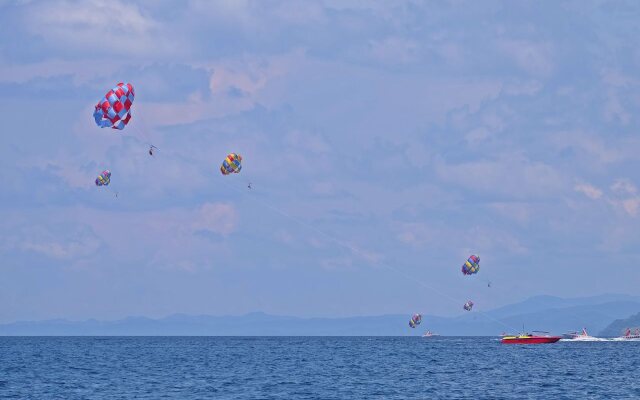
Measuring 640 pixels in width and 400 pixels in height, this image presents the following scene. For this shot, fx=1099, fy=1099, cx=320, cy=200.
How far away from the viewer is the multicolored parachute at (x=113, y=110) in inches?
4203

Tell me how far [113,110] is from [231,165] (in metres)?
40.1

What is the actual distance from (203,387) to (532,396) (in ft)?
114

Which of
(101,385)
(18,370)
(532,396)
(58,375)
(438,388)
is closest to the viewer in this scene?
(532,396)

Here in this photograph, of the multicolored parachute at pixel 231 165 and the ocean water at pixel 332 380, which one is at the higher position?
the multicolored parachute at pixel 231 165

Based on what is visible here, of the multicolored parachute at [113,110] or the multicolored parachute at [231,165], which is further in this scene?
the multicolored parachute at [231,165]

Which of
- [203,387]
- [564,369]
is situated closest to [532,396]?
[203,387]

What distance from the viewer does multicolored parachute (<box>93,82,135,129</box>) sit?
350 feet

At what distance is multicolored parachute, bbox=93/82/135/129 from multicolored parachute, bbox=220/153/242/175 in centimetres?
3743

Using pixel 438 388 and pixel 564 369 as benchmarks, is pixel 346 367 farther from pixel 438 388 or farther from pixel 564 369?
pixel 438 388

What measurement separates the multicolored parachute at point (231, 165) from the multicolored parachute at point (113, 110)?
123ft

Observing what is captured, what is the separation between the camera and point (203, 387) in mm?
115562

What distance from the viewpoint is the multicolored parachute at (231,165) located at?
145m

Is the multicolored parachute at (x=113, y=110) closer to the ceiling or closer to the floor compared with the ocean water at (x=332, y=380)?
closer to the ceiling

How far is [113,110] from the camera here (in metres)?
107
